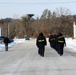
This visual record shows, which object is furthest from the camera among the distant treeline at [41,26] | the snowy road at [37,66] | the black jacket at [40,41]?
the distant treeline at [41,26]

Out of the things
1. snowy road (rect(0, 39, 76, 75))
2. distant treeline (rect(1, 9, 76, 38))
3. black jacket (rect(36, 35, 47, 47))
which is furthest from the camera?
distant treeline (rect(1, 9, 76, 38))

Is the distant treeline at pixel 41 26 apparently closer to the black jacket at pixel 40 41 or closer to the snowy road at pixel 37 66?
the black jacket at pixel 40 41

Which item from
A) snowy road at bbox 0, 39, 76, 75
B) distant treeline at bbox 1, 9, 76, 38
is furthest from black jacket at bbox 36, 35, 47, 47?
distant treeline at bbox 1, 9, 76, 38

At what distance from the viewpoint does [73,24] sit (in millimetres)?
115438

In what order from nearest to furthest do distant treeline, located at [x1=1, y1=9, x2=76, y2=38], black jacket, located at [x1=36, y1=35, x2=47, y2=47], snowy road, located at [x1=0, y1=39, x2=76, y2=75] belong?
snowy road, located at [x1=0, y1=39, x2=76, y2=75]
black jacket, located at [x1=36, y1=35, x2=47, y2=47]
distant treeline, located at [x1=1, y1=9, x2=76, y2=38]

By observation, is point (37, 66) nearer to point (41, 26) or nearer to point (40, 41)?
point (40, 41)

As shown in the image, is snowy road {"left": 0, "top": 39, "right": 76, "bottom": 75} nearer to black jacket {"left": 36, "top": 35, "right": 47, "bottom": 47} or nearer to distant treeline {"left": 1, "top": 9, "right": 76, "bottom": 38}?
black jacket {"left": 36, "top": 35, "right": 47, "bottom": 47}

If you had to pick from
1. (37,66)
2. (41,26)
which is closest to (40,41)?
(37,66)

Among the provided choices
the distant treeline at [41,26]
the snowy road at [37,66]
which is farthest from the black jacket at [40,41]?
the distant treeline at [41,26]

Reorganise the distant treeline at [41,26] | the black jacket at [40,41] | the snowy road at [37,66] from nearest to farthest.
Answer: the snowy road at [37,66] < the black jacket at [40,41] < the distant treeline at [41,26]

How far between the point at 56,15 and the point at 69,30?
7769 millimetres

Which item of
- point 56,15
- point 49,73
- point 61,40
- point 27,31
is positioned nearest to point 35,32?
point 27,31

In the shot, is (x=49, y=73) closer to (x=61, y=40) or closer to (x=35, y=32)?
(x=61, y=40)

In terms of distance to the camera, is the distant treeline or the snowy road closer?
the snowy road
